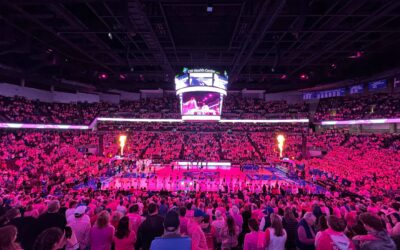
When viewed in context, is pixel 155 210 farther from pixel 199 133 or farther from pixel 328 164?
pixel 199 133

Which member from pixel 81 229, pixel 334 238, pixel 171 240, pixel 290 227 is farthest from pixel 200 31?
pixel 171 240

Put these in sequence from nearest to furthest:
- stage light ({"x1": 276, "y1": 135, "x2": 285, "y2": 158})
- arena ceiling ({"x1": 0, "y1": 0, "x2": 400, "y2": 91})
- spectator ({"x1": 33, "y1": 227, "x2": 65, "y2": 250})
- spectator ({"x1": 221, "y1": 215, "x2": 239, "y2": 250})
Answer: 1. spectator ({"x1": 33, "y1": 227, "x2": 65, "y2": 250})
2. spectator ({"x1": 221, "y1": 215, "x2": 239, "y2": 250})
3. arena ceiling ({"x1": 0, "y1": 0, "x2": 400, "y2": 91})
4. stage light ({"x1": 276, "y1": 135, "x2": 285, "y2": 158})

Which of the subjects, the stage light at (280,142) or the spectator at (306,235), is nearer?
the spectator at (306,235)

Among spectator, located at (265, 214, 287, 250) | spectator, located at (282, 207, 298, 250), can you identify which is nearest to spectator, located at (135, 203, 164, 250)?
spectator, located at (265, 214, 287, 250)

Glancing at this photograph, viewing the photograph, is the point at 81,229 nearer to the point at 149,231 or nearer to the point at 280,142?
the point at 149,231

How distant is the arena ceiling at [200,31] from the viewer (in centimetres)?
1315

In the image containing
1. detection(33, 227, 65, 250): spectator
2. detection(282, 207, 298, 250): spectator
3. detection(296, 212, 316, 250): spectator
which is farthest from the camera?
detection(282, 207, 298, 250): spectator

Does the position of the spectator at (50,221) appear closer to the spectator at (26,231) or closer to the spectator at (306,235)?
the spectator at (26,231)

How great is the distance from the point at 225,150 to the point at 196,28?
24169 millimetres

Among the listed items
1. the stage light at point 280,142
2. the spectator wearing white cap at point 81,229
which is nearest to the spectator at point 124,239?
the spectator wearing white cap at point 81,229

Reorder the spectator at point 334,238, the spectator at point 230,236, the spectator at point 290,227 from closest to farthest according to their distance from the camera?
the spectator at point 334,238 → the spectator at point 230,236 → the spectator at point 290,227

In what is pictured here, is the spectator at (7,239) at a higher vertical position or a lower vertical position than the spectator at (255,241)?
higher

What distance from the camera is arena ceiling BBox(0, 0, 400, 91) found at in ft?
43.1

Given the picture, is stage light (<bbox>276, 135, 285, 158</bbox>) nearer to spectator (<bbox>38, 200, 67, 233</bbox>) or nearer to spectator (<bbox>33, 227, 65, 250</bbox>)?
spectator (<bbox>38, 200, 67, 233</bbox>)
